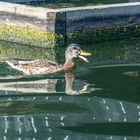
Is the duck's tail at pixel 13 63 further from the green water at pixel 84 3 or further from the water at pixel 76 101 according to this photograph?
the green water at pixel 84 3

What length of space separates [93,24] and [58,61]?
96.1 inches

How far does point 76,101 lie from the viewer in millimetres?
12711

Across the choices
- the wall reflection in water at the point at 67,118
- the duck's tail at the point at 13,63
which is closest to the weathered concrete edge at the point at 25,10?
the duck's tail at the point at 13,63

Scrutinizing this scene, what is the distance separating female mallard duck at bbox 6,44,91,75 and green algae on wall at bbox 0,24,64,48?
2.38 m

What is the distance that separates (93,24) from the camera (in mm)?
18531

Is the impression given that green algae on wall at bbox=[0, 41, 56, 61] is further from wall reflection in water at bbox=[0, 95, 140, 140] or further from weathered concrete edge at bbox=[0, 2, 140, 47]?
wall reflection in water at bbox=[0, 95, 140, 140]

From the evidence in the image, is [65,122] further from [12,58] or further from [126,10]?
[126,10]

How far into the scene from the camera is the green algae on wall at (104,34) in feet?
59.8

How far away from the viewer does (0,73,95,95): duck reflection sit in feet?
43.9

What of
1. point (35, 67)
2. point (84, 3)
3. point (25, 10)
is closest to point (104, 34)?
point (25, 10)

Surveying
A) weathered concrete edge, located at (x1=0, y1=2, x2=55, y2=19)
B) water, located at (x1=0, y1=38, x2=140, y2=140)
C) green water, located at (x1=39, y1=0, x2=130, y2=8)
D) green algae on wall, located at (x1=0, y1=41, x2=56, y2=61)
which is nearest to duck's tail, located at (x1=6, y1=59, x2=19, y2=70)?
water, located at (x1=0, y1=38, x2=140, y2=140)

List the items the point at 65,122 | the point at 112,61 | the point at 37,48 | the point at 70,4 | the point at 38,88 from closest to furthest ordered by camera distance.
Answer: the point at 65,122 < the point at 38,88 < the point at 112,61 < the point at 37,48 < the point at 70,4

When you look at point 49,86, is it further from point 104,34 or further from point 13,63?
point 104,34

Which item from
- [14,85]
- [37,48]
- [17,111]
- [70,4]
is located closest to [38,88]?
[14,85]
